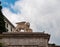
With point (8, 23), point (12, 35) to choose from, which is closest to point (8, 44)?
point (12, 35)

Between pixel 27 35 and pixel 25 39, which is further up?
pixel 27 35

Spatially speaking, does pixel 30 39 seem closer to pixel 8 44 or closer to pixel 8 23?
pixel 8 44

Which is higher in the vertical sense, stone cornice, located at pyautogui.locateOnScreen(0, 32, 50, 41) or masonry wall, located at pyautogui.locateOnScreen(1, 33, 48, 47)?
stone cornice, located at pyautogui.locateOnScreen(0, 32, 50, 41)

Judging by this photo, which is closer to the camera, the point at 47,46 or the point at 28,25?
the point at 47,46

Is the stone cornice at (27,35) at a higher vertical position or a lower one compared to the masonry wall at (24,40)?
higher

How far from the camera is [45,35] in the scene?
74.5 ft

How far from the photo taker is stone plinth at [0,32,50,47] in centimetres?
2277

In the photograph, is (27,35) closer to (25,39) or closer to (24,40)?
(25,39)

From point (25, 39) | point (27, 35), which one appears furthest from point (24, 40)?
point (27, 35)

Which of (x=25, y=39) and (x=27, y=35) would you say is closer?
(x=27, y=35)

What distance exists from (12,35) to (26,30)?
146cm

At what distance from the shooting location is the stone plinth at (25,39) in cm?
2277

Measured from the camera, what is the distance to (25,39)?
23.0 metres

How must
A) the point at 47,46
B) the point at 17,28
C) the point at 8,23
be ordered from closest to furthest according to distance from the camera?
1. the point at 47,46
2. the point at 17,28
3. the point at 8,23
